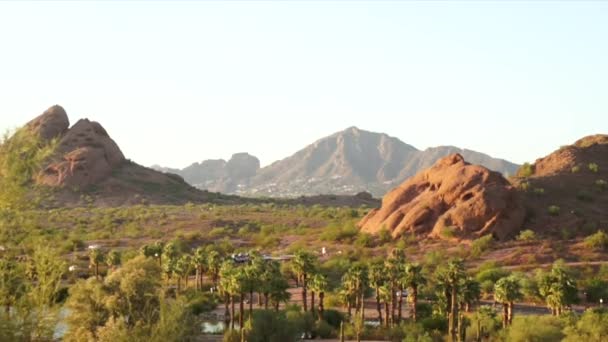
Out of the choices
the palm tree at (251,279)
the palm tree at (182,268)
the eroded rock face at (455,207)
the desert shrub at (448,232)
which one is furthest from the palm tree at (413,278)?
the eroded rock face at (455,207)

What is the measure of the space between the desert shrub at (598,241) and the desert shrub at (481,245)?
10.6 meters

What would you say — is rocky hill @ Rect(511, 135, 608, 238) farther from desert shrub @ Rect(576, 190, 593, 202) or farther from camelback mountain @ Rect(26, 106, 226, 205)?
camelback mountain @ Rect(26, 106, 226, 205)

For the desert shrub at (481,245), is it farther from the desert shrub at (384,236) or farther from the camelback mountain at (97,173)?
the camelback mountain at (97,173)

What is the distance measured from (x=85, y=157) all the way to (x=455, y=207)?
87.6m

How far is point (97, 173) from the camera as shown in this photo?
148500mm

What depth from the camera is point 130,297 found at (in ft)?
125

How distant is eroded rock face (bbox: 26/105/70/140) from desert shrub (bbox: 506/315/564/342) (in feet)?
419

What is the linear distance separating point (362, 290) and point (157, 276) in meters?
14.8

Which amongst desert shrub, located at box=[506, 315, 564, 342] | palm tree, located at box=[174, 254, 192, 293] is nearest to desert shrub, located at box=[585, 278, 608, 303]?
desert shrub, located at box=[506, 315, 564, 342]

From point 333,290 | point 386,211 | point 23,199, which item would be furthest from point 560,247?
point 23,199

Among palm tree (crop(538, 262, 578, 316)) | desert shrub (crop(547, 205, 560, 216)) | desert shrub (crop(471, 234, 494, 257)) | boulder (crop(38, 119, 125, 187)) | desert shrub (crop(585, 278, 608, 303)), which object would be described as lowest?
desert shrub (crop(585, 278, 608, 303))

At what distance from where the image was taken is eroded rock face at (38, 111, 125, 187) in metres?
142

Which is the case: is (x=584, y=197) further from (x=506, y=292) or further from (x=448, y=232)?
(x=506, y=292)

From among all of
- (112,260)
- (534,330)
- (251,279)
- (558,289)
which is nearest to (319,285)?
(251,279)
